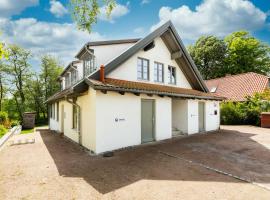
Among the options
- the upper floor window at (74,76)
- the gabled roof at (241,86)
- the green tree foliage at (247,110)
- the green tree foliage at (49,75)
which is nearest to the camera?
the upper floor window at (74,76)

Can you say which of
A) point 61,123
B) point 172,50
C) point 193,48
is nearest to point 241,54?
point 193,48

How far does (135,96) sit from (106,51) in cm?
466

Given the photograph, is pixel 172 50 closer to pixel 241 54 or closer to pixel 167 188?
pixel 167 188

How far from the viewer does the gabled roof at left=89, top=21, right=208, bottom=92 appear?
1038 cm

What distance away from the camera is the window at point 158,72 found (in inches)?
514

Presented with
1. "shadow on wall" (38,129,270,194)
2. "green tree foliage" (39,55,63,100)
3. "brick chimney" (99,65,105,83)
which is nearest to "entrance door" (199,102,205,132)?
"shadow on wall" (38,129,270,194)

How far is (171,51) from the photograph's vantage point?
14.3 metres

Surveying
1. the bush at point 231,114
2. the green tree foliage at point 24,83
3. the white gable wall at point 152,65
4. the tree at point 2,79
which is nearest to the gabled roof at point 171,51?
the white gable wall at point 152,65

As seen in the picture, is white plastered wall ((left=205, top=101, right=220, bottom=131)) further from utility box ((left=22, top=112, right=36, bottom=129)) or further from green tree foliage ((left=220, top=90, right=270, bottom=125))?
utility box ((left=22, top=112, right=36, bottom=129))

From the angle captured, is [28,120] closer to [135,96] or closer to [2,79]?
[2,79]

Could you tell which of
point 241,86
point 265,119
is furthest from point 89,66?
point 241,86

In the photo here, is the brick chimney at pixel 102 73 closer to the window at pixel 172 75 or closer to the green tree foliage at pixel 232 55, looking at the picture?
the window at pixel 172 75

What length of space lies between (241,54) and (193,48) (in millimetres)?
9285

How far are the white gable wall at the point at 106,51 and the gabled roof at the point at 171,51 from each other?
5.33 ft
